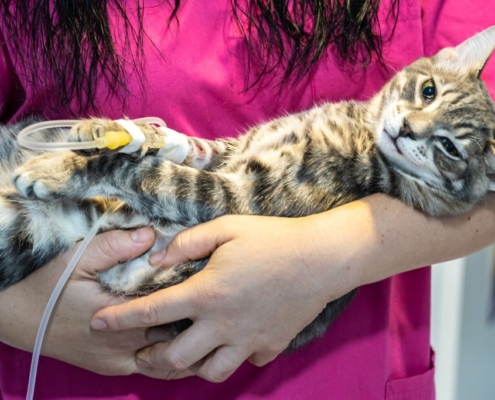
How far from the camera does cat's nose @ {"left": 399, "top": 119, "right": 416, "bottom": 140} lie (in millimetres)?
1117

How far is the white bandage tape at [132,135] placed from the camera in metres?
0.99

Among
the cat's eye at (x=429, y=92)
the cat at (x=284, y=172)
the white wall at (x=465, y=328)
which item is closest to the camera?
the cat at (x=284, y=172)

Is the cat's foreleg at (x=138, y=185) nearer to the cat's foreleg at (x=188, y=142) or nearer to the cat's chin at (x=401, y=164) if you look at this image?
the cat's foreleg at (x=188, y=142)

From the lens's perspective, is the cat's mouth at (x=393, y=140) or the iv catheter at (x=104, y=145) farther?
the cat's mouth at (x=393, y=140)

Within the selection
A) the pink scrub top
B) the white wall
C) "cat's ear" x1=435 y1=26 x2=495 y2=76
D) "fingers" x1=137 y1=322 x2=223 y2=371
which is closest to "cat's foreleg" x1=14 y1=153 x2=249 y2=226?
the pink scrub top

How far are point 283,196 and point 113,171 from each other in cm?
34

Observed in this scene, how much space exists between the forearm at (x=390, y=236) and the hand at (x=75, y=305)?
362 millimetres

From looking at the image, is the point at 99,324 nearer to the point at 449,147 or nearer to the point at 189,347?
the point at 189,347

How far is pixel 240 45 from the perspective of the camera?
1101 millimetres

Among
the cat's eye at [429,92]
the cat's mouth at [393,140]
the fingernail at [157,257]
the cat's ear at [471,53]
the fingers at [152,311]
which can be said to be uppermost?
the cat's ear at [471,53]

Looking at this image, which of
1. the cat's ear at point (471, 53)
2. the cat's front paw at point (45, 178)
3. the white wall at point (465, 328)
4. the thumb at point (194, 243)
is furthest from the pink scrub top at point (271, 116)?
the white wall at point (465, 328)

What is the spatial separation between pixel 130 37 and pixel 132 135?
0.20 metres

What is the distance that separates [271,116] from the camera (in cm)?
120

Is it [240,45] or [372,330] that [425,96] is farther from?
[372,330]
